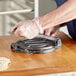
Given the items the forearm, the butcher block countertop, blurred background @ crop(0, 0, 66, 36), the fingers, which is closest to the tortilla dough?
the butcher block countertop

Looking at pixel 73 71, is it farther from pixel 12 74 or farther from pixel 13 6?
pixel 13 6

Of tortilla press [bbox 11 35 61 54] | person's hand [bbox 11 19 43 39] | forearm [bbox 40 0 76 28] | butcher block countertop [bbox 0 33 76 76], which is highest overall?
forearm [bbox 40 0 76 28]

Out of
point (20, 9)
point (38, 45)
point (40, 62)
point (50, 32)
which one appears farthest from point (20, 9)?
point (40, 62)

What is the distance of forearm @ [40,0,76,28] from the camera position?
1.07m

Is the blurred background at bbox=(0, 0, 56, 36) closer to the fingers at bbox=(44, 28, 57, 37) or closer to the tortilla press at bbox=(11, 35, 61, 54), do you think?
the fingers at bbox=(44, 28, 57, 37)

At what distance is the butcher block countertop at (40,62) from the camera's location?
0.91 meters

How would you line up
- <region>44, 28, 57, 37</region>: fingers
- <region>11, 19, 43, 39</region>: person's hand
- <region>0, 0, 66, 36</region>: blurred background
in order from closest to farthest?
1. <region>11, 19, 43, 39</region>: person's hand
2. <region>44, 28, 57, 37</region>: fingers
3. <region>0, 0, 66, 36</region>: blurred background

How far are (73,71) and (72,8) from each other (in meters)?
0.30

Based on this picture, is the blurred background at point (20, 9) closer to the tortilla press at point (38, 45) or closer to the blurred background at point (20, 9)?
the blurred background at point (20, 9)

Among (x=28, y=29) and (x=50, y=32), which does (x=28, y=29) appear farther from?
(x=50, y=32)

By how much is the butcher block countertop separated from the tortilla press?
2cm

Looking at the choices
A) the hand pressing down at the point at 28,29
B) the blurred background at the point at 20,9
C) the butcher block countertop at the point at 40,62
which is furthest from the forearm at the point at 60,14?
the blurred background at the point at 20,9

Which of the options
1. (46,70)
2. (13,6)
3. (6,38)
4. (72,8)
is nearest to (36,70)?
(46,70)

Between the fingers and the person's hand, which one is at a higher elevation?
the person's hand
